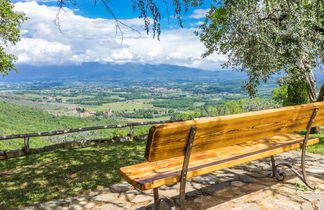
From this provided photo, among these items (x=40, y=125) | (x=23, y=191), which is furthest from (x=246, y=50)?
(x=40, y=125)

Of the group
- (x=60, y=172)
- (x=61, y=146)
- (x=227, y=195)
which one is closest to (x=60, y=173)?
(x=60, y=172)

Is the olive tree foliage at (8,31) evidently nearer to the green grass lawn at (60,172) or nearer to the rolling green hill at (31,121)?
the green grass lawn at (60,172)

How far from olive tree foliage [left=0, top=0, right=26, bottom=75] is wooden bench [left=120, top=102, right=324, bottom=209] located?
421 inches

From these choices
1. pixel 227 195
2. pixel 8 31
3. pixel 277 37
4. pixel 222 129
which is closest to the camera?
pixel 222 129

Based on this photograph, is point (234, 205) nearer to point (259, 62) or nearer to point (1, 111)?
point (259, 62)

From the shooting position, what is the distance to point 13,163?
233 inches

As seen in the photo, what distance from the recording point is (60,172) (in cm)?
484

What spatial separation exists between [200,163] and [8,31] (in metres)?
11.7

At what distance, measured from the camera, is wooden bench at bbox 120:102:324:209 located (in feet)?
6.57

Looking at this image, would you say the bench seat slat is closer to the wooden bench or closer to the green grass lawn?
the wooden bench

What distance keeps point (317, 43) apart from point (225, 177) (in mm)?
5654

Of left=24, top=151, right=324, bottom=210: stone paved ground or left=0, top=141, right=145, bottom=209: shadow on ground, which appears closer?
left=24, top=151, right=324, bottom=210: stone paved ground

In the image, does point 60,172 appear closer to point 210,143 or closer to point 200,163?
point 200,163

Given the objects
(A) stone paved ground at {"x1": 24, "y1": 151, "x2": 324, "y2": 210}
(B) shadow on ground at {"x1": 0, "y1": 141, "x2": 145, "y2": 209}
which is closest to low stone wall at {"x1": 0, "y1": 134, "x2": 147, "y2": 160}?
(B) shadow on ground at {"x1": 0, "y1": 141, "x2": 145, "y2": 209}
